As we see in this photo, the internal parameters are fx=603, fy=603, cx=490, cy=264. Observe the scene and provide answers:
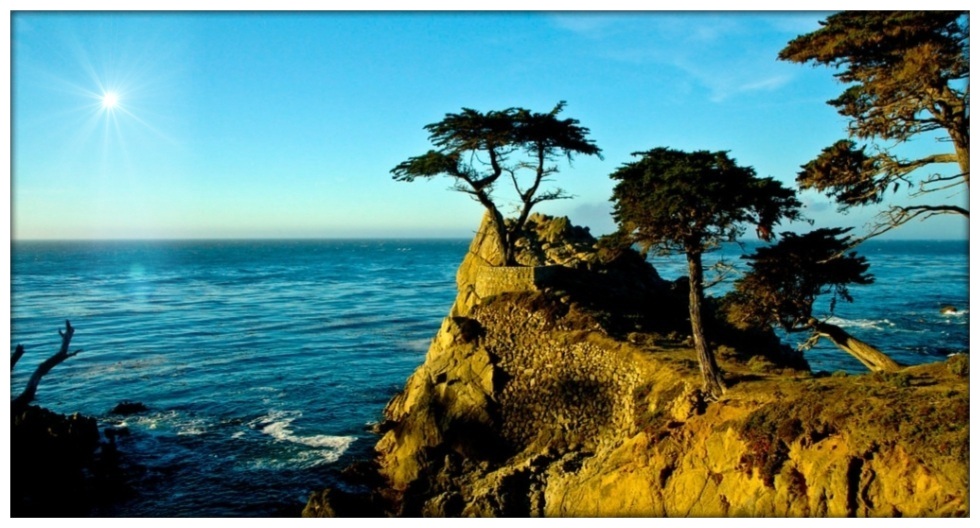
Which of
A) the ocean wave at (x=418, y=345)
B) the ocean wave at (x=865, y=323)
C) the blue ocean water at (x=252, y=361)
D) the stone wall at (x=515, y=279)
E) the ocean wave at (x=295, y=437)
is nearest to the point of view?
the blue ocean water at (x=252, y=361)

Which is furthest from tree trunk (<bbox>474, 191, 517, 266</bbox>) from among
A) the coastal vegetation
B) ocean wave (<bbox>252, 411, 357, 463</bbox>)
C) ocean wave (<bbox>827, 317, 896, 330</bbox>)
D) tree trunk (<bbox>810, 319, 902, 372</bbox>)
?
ocean wave (<bbox>827, 317, 896, 330</bbox>)

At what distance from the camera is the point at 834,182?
13742 mm

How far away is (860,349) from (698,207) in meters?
6.17

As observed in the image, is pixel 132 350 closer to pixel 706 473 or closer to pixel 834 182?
pixel 706 473

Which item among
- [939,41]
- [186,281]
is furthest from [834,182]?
[186,281]

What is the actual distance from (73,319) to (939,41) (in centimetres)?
6565

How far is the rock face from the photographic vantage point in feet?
37.2

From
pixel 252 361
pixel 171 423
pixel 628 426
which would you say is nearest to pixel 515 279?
pixel 628 426

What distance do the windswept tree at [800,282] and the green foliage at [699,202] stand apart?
1.00 m

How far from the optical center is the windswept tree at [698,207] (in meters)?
16.0

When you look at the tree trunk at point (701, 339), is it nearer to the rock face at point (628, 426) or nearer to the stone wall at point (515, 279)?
the rock face at point (628, 426)

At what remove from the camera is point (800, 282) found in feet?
55.7

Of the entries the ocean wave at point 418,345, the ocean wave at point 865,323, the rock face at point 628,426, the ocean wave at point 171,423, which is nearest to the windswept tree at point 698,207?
the rock face at point 628,426

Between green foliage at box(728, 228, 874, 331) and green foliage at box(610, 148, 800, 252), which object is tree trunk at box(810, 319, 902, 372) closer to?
green foliage at box(728, 228, 874, 331)
